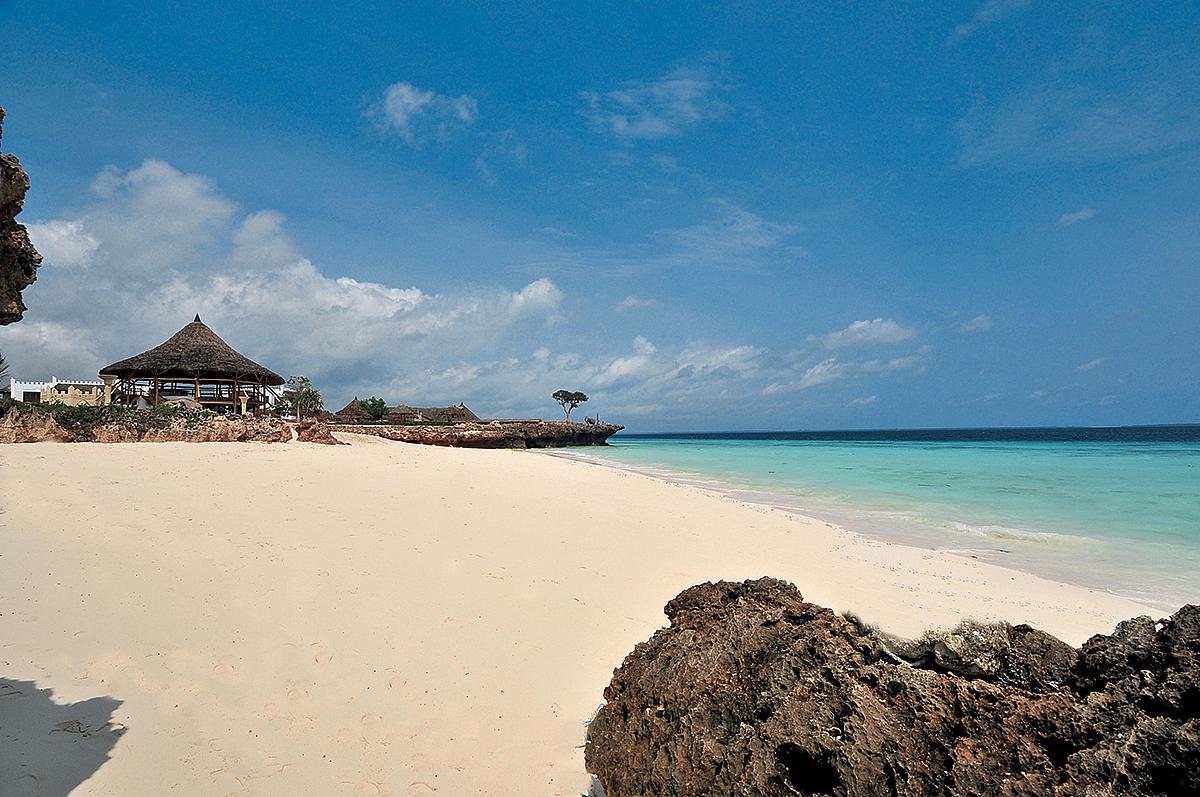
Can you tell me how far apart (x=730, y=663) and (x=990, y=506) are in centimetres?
1476

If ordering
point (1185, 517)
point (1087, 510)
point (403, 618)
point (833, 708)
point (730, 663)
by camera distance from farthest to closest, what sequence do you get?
point (1087, 510) → point (1185, 517) → point (403, 618) → point (730, 663) → point (833, 708)

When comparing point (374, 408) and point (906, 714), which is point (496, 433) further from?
point (906, 714)

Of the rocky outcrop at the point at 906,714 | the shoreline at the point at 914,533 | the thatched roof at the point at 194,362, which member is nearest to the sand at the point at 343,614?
the shoreline at the point at 914,533

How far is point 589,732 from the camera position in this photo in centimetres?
287

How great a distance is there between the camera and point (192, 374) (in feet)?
82.0

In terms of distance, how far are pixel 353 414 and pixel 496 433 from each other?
11.0 metres

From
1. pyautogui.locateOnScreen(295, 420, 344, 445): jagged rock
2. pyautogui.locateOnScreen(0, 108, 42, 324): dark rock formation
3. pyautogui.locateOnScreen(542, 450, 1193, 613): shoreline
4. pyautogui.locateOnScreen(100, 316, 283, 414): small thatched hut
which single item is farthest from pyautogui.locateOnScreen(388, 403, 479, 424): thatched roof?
pyautogui.locateOnScreen(0, 108, 42, 324): dark rock formation

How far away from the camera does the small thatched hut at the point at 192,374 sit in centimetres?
2428

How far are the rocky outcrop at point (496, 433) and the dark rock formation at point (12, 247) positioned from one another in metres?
27.1

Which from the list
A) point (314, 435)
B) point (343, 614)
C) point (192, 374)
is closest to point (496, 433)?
point (192, 374)

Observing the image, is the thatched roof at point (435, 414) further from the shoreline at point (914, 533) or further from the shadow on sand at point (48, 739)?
the shadow on sand at point (48, 739)

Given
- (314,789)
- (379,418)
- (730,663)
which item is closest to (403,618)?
(314,789)

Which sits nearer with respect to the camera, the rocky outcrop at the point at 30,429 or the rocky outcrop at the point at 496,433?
the rocky outcrop at the point at 30,429

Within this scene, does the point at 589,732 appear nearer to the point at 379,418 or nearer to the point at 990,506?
the point at 990,506
